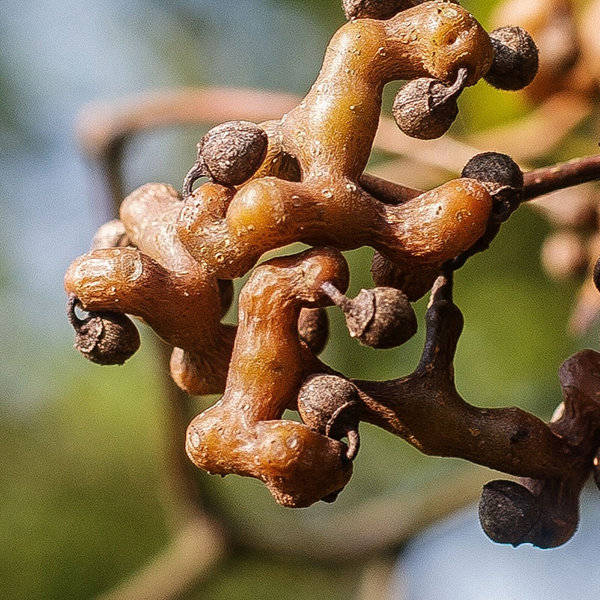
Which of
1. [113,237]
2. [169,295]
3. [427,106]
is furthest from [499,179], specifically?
[113,237]

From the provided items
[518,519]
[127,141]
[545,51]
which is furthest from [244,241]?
[127,141]

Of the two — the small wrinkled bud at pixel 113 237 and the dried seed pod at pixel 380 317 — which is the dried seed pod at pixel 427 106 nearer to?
the dried seed pod at pixel 380 317

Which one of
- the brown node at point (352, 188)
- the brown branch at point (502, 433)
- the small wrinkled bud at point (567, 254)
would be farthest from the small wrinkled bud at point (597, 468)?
the small wrinkled bud at point (567, 254)

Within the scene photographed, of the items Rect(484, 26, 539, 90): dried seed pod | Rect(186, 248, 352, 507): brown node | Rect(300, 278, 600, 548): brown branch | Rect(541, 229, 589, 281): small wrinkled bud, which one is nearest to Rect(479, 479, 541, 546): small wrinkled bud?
Rect(300, 278, 600, 548): brown branch

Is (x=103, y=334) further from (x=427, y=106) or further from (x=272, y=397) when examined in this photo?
(x=427, y=106)

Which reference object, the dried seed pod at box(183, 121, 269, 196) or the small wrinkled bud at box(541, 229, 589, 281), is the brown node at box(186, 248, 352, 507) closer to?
the dried seed pod at box(183, 121, 269, 196)

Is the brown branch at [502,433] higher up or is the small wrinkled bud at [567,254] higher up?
the brown branch at [502,433]
